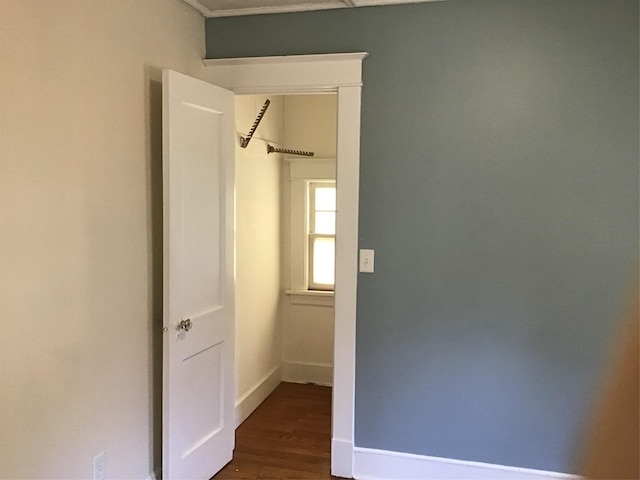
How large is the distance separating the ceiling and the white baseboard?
7.70 ft

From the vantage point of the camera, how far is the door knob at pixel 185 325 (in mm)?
2680

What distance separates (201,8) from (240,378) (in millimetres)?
2244

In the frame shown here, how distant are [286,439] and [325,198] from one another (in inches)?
73.5

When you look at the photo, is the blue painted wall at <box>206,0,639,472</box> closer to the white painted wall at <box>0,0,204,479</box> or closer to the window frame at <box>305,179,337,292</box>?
the white painted wall at <box>0,0,204,479</box>

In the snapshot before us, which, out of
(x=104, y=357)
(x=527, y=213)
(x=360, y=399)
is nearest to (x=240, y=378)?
(x=360, y=399)

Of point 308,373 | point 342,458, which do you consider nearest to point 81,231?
point 342,458

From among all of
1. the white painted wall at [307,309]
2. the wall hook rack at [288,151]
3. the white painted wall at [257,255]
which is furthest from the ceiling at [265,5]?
the white painted wall at [307,309]

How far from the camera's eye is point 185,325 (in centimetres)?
271

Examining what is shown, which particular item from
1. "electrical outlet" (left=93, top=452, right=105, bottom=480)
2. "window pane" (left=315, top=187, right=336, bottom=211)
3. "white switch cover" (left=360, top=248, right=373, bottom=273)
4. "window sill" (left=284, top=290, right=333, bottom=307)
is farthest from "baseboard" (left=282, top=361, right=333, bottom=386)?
"electrical outlet" (left=93, top=452, right=105, bottom=480)

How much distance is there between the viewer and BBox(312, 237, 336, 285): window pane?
4598 mm

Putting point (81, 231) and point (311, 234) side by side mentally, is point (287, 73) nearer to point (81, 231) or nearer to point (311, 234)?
point (81, 231)

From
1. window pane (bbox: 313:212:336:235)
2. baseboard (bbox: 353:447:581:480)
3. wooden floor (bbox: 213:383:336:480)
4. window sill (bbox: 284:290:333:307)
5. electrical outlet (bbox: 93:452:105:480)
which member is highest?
window pane (bbox: 313:212:336:235)

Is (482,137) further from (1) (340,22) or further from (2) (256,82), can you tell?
(2) (256,82)

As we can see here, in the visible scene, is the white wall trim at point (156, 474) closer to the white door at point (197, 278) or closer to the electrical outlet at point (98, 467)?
the white door at point (197, 278)
